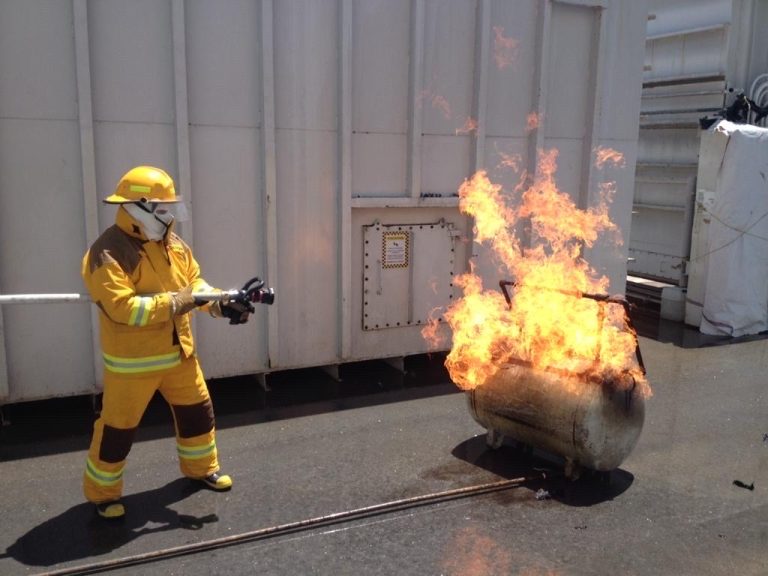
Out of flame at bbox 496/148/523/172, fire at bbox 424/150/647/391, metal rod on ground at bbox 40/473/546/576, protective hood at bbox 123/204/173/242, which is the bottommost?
metal rod on ground at bbox 40/473/546/576

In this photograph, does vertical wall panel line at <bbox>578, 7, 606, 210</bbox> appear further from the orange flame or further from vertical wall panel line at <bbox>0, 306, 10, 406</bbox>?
vertical wall panel line at <bbox>0, 306, 10, 406</bbox>

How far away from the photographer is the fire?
4852mm

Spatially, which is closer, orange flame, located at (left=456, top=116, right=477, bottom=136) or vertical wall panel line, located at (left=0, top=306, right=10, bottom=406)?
vertical wall panel line, located at (left=0, top=306, right=10, bottom=406)

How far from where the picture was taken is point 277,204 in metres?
6.18

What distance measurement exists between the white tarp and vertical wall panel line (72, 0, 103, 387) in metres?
7.01

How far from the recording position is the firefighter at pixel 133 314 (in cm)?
399

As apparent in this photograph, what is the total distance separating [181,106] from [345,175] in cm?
148

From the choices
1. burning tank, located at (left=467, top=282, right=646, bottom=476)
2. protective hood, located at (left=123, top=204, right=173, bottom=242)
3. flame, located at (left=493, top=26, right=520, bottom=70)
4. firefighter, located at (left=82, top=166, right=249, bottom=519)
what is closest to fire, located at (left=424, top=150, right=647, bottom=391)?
burning tank, located at (left=467, top=282, right=646, bottom=476)

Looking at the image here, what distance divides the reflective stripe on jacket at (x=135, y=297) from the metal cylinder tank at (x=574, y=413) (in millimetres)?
2148

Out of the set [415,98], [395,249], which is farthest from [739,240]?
[415,98]

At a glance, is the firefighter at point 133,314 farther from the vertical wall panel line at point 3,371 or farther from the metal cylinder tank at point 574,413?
the metal cylinder tank at point 574,413

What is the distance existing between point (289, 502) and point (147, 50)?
11.4 feet

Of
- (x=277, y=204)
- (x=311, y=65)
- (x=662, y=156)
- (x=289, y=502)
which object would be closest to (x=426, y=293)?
(x=277, y=204)

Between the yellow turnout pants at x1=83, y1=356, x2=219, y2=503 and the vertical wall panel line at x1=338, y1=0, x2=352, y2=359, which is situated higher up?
the vertical wall panel line at x1=338, y1=0, x2=352, y2=359
